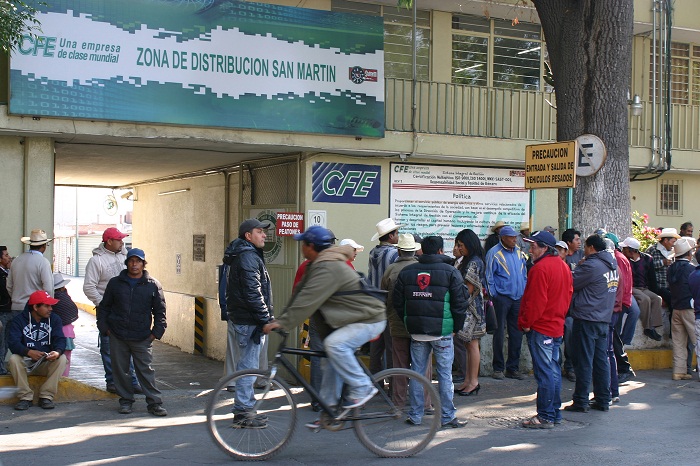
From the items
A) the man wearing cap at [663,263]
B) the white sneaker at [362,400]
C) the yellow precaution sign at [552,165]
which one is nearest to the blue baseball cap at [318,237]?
the white sneaker at [362,400]

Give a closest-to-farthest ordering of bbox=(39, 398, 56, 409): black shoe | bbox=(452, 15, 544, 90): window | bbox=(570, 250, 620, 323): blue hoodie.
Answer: bbox=(570, 250, 620, 323): blue hoodie
bbox=(39, 398, 56, 409): black shoe
bbox=(452, 15, 544, 90): window

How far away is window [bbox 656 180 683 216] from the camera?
56.4ft

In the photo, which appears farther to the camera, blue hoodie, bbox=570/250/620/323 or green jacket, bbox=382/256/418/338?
blue hoodie, bbox=570/250/620/323

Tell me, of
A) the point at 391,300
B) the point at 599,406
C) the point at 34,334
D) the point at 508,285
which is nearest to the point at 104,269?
the point at 34,334

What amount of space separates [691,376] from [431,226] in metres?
4.41

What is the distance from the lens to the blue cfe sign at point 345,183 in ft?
42.2

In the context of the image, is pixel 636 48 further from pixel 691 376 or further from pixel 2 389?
pixel 2 389

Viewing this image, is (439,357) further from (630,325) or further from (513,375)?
(630,325)

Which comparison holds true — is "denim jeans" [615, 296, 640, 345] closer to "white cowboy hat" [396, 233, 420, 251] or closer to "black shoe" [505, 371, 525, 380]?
"black shoe" [505, 371, 525, 380]

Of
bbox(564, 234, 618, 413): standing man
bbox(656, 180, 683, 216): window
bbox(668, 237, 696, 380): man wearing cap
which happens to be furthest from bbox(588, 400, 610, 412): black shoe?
bbox(656, 180, 683, 216): window

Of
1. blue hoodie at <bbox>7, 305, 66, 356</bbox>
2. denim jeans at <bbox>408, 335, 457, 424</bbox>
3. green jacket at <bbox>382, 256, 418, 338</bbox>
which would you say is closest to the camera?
denim jeans at <bbox>408, 335, 457, 424</bbox>

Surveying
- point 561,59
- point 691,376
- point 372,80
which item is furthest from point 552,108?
point 691,376

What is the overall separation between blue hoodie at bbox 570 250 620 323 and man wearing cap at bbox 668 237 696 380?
307cm

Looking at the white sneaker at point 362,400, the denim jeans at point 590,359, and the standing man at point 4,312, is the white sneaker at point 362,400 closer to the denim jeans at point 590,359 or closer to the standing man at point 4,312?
the denim jeans at point 590,359
